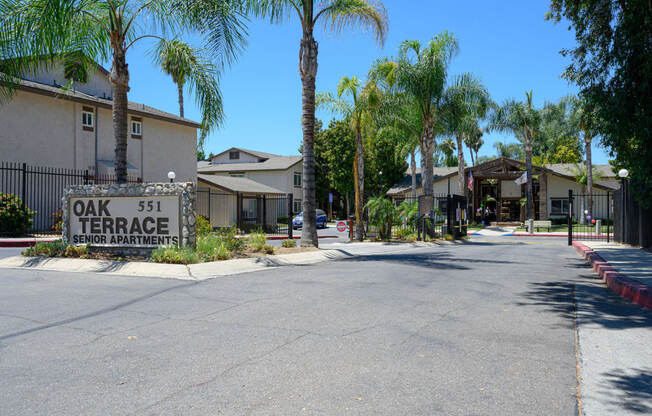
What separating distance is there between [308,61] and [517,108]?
1085 inches

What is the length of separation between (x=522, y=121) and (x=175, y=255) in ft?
112

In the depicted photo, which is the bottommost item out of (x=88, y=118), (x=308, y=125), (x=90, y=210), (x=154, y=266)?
(x=154, y=266)

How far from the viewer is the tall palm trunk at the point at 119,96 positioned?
45.0 ft

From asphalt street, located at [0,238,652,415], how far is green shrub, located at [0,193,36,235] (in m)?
10.4

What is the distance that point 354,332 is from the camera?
5.79 meters

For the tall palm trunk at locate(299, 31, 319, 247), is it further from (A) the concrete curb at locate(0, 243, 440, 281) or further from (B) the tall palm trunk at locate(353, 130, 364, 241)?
(B) the tall palm trunk at locate(353, 130, 364, 241)

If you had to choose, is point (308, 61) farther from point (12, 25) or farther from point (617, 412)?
point (617, 412)

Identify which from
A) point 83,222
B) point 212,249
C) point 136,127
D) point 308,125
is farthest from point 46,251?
point 136,127

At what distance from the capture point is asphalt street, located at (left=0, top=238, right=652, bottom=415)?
12.4ft

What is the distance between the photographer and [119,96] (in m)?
13.8

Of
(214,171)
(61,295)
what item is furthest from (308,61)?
(214,171)

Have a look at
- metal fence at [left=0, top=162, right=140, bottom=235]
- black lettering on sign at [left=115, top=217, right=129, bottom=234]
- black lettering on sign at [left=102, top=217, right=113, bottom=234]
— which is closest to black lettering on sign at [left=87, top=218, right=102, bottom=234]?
black lettering on sign at [left=102, top=217, right=113, bottom=234]

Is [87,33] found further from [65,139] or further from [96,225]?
[65,139]

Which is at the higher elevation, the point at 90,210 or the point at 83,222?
the point at 90,210
